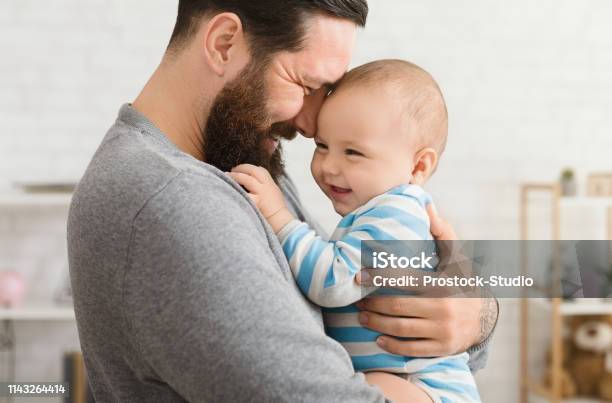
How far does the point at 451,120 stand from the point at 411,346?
106 inches

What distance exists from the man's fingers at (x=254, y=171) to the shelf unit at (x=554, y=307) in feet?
8.45

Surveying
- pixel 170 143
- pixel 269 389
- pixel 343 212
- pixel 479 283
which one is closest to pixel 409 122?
pixel 343 212

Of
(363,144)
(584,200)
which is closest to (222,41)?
(363,144)

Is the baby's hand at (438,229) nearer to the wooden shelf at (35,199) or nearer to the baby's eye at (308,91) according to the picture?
the baby's eye at (308,91)

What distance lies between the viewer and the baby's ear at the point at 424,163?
143cm

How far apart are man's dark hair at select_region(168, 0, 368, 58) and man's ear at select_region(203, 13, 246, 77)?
17 mm

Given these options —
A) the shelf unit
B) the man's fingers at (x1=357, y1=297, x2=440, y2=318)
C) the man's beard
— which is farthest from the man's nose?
the shelf unit

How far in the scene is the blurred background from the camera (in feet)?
11.5

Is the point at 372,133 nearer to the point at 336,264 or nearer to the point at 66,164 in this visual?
the point at 336,264

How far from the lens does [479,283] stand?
1.38m

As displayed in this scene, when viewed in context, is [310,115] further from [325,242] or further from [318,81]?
[325,242]

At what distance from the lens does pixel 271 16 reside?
1220mm

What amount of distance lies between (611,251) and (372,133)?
9.00ft

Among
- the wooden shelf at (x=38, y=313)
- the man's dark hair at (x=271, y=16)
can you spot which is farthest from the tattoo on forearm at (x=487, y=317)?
the wooden shelf at (x=38, y=313)
